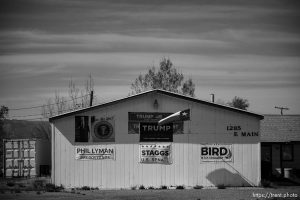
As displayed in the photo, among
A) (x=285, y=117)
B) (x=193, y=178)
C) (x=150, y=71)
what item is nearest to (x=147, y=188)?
(x=193, y=178)

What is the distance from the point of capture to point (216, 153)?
25094 mm

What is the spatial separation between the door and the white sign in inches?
425

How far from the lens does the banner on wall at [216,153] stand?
25.0 meters

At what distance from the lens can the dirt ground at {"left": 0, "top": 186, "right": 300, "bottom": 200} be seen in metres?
20.9

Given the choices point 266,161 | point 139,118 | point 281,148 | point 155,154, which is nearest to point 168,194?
point 155,154

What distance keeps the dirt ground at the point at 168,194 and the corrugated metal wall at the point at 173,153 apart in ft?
3.58

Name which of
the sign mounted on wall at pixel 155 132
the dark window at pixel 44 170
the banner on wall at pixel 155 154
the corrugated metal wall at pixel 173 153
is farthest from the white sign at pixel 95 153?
the dark window at pixel 44 170

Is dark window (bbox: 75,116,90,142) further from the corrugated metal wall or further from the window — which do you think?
the window

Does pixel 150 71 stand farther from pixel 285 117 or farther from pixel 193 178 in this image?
pixel 193 178

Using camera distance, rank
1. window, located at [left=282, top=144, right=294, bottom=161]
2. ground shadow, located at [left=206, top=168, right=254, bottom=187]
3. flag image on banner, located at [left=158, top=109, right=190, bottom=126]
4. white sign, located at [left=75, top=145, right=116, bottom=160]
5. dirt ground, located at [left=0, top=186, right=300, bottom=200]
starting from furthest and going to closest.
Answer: window, located at [left=282, top=144, right=294, bottom=161] → ground shadow, located at [left=206, top=168, right=254, bottom=187] → white sign, located at [left=75, top=145, right=116, bottom=160] → flag image on banner, located at [left=158, top=109, right=190, bottom=126] → dirt ground, located at [left=0, top=186, right=300, bottom=200]

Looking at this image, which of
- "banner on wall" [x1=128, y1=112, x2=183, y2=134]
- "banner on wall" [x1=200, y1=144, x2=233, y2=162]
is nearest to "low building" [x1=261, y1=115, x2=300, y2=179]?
"banner on wall" [x1=200, y1=144, x2=233, y2=162]

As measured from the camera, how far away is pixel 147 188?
968 inches

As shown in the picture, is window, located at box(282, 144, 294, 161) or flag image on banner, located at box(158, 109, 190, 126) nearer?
flag image on banner, located at box(158, 109, 190, 126)

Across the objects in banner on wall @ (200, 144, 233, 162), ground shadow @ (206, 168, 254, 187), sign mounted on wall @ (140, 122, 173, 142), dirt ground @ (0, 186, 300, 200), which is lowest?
dirt ground @ (0, 186, 300, 200)
